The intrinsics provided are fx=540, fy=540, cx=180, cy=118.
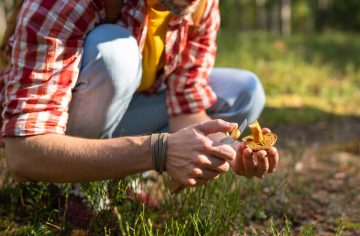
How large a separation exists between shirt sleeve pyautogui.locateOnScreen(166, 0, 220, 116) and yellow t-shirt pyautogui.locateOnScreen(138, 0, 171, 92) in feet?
0.40

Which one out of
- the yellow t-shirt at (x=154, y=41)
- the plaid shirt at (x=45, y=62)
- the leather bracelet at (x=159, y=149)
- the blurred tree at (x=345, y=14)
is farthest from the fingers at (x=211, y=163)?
the blurred tree at (x=345, y=14)

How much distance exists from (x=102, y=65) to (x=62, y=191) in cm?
47

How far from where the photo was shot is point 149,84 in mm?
2291

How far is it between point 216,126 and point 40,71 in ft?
1.90

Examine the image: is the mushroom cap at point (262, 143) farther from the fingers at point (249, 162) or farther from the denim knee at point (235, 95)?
the denim knee at point (235, 95)

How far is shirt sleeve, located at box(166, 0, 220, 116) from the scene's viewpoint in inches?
90.1

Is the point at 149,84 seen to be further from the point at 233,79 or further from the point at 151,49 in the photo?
the point at 233,79

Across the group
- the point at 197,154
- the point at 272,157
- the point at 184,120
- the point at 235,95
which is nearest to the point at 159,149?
the point at 197,154

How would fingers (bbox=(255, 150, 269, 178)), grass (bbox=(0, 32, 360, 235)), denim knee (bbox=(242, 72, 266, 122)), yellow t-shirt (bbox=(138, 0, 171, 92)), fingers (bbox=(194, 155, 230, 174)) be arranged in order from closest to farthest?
fingers (bbox=(194, 155, 230, 174)) → fingers (bbox=(255, 150, 269, 178)) → grass (bbox=(0, 32, 360, 235)) → yellow t-shirt (bbox=(138, 0, 171, 92)) → denim knee (bbox=(242, 72, 266, 122))

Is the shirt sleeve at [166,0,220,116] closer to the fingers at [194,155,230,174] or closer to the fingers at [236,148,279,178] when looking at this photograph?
the fingers at [236,148,279,178]

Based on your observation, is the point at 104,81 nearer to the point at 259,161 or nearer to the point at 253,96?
the point at 259,161

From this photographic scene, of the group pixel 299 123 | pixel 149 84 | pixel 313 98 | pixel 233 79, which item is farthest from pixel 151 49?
pixel 313 98

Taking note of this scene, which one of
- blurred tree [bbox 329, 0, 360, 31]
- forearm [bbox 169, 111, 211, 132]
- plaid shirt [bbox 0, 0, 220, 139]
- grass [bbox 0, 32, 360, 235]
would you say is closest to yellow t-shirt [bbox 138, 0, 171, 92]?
plaid shirt [bbox 0, 0, 220, 139]

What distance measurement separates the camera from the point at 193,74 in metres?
2.33
